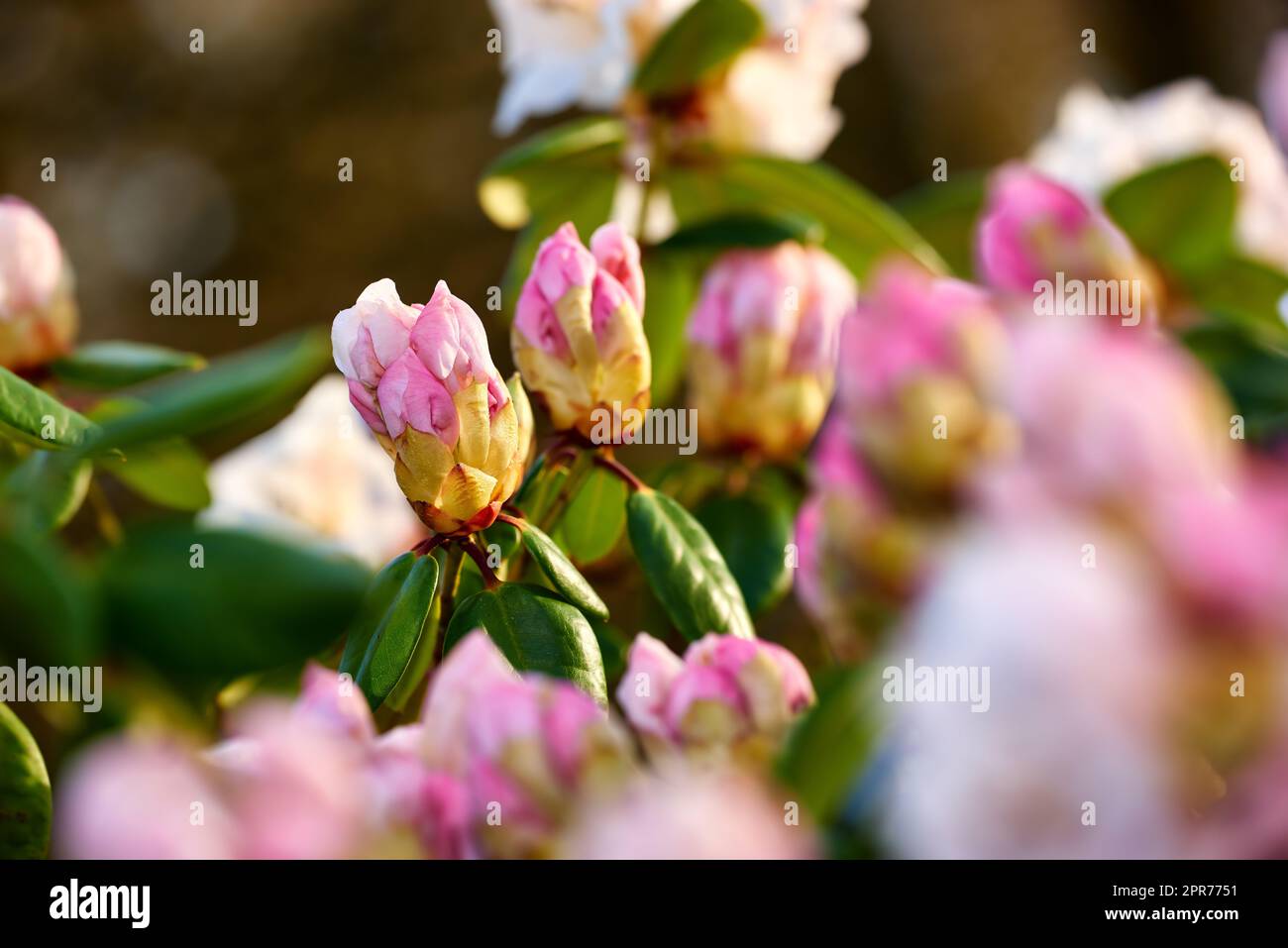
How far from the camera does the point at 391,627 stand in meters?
0.35

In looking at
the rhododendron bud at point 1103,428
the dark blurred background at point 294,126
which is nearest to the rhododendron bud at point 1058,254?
the rhododendron bud at point 1103,428

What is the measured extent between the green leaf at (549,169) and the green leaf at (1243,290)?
0.24 metres

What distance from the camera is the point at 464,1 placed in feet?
6.73

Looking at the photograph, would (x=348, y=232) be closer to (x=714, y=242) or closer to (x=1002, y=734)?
(x=714, y=242)

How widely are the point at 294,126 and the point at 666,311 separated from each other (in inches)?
61.1

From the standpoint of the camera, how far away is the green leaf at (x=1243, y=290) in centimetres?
53

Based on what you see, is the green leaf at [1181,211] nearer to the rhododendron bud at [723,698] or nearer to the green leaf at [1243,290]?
the green leaf at [1243,290]

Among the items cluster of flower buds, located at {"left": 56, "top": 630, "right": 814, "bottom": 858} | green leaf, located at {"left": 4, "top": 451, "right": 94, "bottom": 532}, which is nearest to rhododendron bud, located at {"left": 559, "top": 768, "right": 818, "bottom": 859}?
cluster of flower buds, located at {"left": 56, "top": 630, "right": 814, "bottom": 858}

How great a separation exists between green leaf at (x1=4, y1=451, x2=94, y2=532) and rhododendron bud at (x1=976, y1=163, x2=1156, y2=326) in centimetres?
27

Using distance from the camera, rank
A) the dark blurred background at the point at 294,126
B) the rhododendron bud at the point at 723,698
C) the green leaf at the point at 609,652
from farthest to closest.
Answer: the dark blurred background at the point at 294,126 < the green leaf at the point at 609,652 < the rhododendron bud at the point at 723,698

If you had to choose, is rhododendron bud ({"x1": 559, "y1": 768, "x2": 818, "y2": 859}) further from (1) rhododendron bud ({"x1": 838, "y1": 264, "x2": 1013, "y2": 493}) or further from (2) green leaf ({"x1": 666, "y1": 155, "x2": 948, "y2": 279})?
(2) green leaf ({"x1": 666, "y1": 155, "x2": 948, "y2": 279})

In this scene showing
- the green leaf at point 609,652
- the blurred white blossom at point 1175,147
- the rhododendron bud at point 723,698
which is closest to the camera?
the rhododendron bud at point 723,698

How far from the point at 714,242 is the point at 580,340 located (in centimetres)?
17
